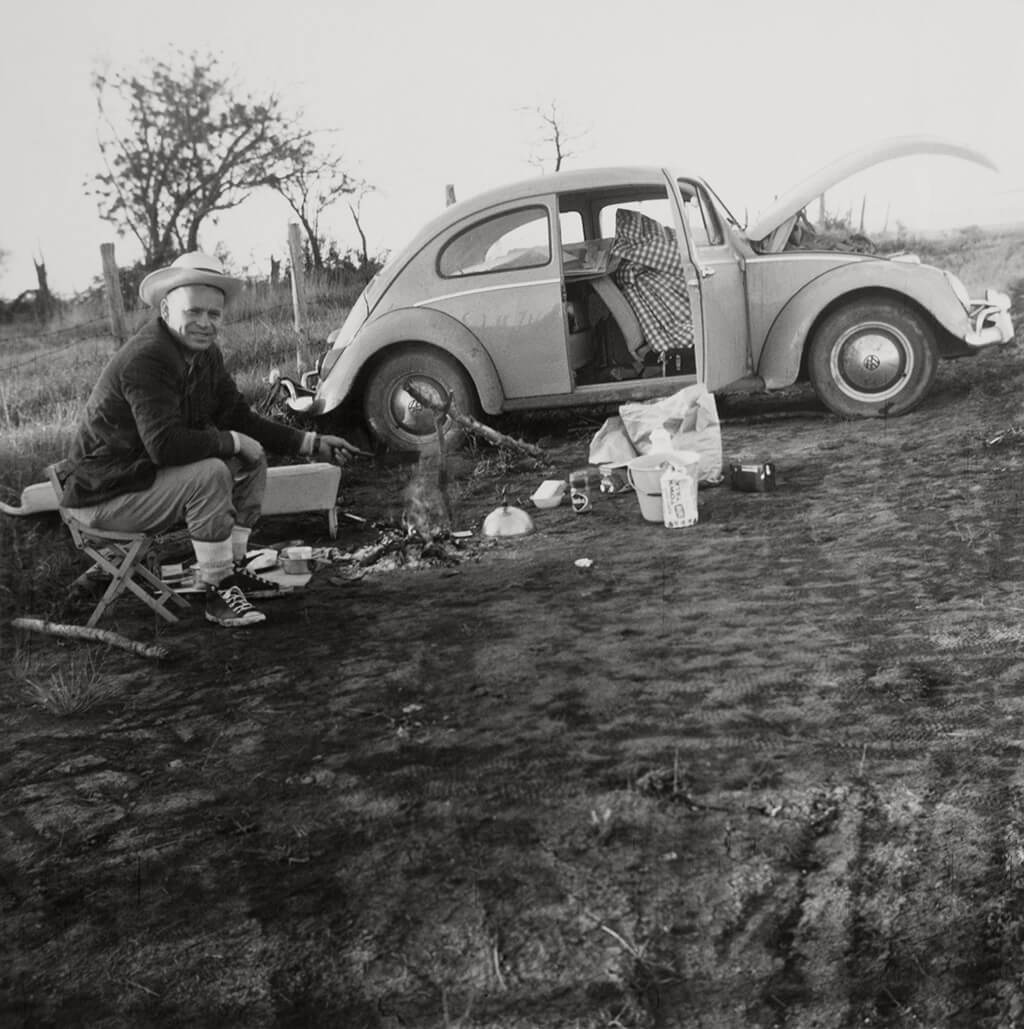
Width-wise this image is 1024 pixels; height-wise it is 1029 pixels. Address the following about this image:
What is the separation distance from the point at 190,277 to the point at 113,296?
7.28 metres

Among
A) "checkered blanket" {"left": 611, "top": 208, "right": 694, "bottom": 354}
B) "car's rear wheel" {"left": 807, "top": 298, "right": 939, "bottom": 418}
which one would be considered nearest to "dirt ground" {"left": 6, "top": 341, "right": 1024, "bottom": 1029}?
"car's rear wheel" {"left": 807, "top": 298, "right": 939, "bottom": 418}

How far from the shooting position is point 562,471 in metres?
7.24

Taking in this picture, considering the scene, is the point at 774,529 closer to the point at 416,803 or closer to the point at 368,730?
the point at 368,730

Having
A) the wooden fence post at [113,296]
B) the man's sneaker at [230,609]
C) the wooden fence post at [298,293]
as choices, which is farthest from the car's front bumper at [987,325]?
the wooden fence post at [113,296]

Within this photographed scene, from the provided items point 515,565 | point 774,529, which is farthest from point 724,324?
point 515,565

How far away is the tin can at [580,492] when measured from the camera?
620 cm

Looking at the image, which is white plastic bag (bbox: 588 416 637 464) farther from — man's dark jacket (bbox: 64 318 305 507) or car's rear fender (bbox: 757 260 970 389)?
man's dark jacket (bbox: 64 318 305 507)

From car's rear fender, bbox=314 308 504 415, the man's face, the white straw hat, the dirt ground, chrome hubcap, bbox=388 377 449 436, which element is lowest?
the dirt ground

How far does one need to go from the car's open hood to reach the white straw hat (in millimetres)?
4302

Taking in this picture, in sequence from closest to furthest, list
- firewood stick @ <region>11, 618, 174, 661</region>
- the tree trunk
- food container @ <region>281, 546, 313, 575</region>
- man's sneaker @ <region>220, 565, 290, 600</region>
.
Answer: firewood stick @ <region>11, 618, 174, 661</region>, man's sneaker @ <region>220, 565, 290, 600</region>, food container @ <region>281, 546, 313, 575</region>, the tree trunk

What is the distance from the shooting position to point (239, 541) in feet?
16.3

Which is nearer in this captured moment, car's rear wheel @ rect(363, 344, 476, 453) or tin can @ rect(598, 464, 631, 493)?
tin can @ rect(598, 464, 631, 493)

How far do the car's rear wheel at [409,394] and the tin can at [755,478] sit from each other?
2074 mm

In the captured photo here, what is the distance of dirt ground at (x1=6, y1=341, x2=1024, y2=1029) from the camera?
2.19m
